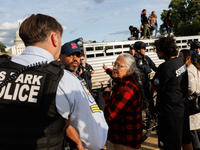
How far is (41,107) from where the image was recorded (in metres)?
0.98

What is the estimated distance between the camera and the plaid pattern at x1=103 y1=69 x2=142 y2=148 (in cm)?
206

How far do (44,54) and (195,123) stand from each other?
2.92 metres

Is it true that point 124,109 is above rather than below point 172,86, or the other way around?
below

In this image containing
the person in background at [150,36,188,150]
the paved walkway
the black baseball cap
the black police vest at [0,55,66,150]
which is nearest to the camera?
the black police vest at [0,55,66,150]

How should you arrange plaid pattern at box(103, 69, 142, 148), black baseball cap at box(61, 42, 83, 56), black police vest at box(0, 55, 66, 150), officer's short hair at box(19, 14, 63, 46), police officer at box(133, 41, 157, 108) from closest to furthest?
black police vest at box(0, 55, 66, 150), officer's short hair at box(19, 14, 63, 46), plaid pattern at box(103, 69, 142, 148), black baseball cap at box(61, 42, 83, 56), police officer at box(133, 41, 157, 108)

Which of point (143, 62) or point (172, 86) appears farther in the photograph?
point (143, 62)

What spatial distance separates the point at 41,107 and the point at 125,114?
4.70 ft

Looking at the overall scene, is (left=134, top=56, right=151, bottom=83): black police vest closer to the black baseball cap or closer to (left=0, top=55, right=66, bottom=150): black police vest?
the black baseball cap

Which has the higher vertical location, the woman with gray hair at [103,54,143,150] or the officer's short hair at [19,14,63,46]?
the officer's short hair at [19,14,63,46]

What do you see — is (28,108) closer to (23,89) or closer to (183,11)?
(23,89)

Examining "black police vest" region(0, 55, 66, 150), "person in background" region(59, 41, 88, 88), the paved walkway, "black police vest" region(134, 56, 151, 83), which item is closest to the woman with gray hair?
"person in background" region(59, 41, 88, 88)

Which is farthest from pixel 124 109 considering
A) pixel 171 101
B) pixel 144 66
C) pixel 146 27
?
pixel 146 27

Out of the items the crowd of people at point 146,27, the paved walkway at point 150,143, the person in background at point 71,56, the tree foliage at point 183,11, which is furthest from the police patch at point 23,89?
the tree foliage at point 183,11

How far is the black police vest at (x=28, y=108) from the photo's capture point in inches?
38.9
